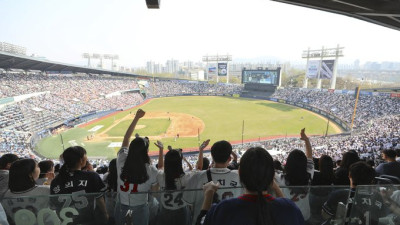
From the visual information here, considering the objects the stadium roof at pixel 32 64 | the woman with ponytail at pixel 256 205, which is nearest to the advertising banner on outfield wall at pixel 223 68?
the stadium roof at pixel 32 64

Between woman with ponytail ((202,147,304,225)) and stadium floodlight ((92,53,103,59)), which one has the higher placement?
stadium floodlight ((92,53,103,59))

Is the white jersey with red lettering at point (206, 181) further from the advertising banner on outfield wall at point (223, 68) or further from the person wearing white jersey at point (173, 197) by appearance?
the advertising banner on outfield wall at point (223, 68)

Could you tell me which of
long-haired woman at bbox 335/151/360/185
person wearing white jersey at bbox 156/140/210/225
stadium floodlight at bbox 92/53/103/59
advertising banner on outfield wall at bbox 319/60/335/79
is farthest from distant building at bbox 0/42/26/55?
long-haired woman at bbox 335/151/360/185

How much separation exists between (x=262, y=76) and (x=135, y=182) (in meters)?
60.2

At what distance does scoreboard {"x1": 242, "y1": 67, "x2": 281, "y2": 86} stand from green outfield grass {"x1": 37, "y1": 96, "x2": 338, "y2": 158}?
8.57 m

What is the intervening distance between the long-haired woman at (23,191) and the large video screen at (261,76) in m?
58.8

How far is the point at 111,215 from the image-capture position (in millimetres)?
3262

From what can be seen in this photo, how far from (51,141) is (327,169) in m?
30.5

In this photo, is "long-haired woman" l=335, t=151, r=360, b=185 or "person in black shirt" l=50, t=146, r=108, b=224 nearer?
"person in black shirt" l=50, t=146, r=108, b=224

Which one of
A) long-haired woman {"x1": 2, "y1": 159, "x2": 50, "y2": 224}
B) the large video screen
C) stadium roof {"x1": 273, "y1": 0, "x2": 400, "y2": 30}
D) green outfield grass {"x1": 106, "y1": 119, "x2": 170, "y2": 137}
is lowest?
green outfield grass {"x1": 106, "y1": 119, "x2": 170, "y2": 137}

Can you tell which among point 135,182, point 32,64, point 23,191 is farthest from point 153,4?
point 32,64

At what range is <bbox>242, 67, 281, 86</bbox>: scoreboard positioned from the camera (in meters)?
57.6

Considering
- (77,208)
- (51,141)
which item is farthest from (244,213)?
(51,141)

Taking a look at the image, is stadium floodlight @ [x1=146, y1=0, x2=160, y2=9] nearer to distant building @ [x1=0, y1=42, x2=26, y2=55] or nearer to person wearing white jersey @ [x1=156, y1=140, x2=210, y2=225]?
person wearing white jersey @ [x1=156, y1=140, x2=210, y2=225]
